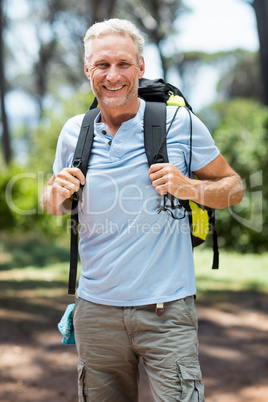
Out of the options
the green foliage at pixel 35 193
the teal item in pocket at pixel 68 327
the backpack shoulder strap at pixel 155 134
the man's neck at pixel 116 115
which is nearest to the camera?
the backpack shoulder strap at pixel 155 134

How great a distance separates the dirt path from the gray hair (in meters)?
2.55

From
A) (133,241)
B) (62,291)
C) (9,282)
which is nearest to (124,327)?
(133,241)

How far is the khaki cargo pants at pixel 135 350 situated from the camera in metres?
2.04

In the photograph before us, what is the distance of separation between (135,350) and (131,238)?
462 millimetres

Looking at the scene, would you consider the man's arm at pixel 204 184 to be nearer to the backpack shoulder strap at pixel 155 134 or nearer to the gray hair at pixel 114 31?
the backpack shoulder strap at pixel 155 134

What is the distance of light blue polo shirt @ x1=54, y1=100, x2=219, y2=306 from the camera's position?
83.1 inches

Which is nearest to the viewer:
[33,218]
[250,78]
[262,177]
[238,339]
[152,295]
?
[152,295]

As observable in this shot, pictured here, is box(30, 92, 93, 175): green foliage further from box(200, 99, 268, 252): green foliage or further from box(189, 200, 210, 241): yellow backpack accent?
box(189, 200, 210, 241): yellow backpack accent

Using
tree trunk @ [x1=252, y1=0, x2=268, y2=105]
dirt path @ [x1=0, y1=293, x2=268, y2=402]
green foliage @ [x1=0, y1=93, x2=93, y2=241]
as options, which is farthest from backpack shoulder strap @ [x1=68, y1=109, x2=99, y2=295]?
green foliage @ [x1=0, y1=93, x2=93, y2=241]

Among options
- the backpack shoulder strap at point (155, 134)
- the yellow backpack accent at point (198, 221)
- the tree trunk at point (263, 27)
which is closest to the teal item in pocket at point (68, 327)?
the yellow backpack accent at point (198, 221)

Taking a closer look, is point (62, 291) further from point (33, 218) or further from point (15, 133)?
point (15, 133)

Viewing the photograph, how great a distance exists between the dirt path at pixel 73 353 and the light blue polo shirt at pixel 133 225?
1.92 m

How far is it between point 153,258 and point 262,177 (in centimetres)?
798

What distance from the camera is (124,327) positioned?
7.00ft
